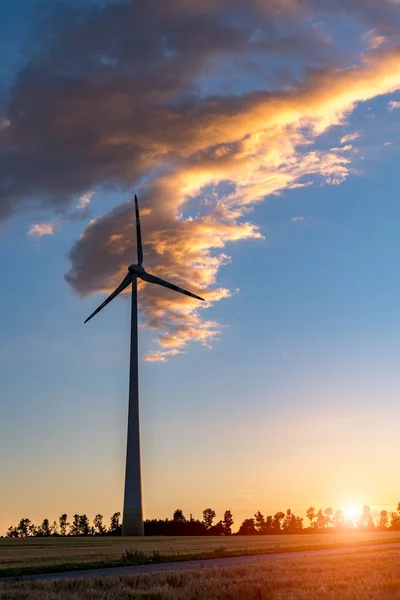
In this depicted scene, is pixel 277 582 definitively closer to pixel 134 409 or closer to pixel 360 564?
pixel 360 564

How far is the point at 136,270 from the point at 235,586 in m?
86.9

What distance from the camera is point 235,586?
1330 inches

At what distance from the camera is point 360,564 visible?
153 ft

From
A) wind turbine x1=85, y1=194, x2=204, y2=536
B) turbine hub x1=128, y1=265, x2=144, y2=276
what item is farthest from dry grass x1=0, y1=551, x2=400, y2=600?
turbine hub x1=128, y1=265, x2=144, y2=276

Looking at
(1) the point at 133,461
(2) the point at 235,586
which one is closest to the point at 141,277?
(1) the point at 133,461

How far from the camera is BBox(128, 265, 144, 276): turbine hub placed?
387ft

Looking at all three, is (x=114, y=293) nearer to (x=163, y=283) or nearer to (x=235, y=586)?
(x=163, y=283)

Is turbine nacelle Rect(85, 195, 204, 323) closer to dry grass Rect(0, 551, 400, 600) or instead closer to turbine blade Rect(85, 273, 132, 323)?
turbine blade Rect(85, 273, 132, 323)

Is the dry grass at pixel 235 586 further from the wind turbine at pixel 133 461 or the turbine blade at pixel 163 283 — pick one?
the turbine blade at pixel 163 283

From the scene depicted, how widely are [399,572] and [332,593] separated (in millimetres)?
12070

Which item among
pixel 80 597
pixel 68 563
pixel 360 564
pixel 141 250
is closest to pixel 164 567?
pixel 68 563

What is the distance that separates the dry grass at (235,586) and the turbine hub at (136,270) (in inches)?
3061

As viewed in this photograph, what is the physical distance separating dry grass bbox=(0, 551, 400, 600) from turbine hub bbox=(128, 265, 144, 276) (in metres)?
77.7

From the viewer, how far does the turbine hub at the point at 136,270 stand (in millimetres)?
117812
